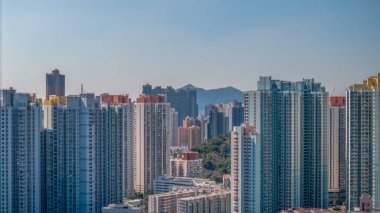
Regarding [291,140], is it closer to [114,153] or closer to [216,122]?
[114,153]

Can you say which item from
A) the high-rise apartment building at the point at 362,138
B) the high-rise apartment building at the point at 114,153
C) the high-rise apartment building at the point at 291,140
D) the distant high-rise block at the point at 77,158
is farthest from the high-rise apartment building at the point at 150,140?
the high-rise apartment building at the point at 362,138

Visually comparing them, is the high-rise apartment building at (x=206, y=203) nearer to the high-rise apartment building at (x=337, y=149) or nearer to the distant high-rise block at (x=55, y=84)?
the high-rise apartment building at (x=337, y=149)

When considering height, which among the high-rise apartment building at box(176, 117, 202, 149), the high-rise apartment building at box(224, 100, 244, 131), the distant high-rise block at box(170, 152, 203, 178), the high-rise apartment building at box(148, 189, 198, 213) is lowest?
the high-rise apartment building at box(148, 189, 198, 213)

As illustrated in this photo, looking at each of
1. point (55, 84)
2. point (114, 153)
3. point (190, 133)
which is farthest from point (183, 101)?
point (114, 153)

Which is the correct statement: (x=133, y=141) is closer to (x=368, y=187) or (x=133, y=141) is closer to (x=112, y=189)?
(x=112, y=189)

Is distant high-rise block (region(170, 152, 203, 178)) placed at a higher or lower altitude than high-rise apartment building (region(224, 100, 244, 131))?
lower

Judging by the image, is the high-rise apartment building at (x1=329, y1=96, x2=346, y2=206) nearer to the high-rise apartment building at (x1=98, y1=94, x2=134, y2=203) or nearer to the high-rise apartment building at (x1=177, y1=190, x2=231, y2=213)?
the high-rise apartment building at (x1=177, y1=190, x2=231, y2=213)

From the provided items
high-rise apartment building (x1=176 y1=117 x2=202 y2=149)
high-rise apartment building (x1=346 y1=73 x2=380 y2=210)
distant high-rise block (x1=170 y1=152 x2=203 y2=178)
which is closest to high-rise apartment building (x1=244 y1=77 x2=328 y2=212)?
high-rise apartment building (x1=346 y1=73 x2=380 y2=210)
